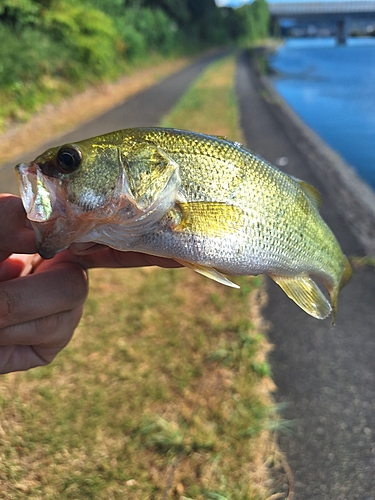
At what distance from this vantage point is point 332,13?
58.4 m

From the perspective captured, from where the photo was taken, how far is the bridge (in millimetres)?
56094

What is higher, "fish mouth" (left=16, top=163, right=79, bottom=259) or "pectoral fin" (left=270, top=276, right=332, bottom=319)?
"fish mouth" (left=16, top=163, right=79, bottom=259)

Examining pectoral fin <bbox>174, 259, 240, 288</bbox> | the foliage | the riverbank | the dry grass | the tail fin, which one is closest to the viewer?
pectoral fin <bbox>174, 259, 240, 288</bbox>

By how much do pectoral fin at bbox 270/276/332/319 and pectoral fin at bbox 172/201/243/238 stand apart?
1.69ft

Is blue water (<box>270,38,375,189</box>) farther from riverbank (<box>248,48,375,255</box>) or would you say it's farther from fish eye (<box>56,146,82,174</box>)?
fish eye (<box>56,146,82,174</box>)

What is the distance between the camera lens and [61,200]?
164 cm

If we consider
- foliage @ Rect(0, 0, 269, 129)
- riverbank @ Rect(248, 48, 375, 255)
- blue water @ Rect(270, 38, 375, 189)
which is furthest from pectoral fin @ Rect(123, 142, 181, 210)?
foliage @ Rect(0, 0, 269, 129)

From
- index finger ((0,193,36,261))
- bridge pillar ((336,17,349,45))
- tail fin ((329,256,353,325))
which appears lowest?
bridge pillar ((336,17,349,45))

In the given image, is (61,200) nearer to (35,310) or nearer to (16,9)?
(35,310)

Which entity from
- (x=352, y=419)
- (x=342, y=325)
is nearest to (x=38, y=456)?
(x=352, y=419)

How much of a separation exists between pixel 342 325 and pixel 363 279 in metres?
1.04

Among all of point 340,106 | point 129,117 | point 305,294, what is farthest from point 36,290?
point 340,106

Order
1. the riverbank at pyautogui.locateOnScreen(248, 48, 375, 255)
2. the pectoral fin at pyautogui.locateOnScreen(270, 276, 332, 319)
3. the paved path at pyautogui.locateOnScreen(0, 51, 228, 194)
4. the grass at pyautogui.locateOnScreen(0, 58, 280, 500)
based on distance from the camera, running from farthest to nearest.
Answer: the paved path at pyautogui.locateOnScreen(0, 51, 228, 194)
the riverbank at pyautogui.locateOnScreen(248, 48, 375, 255)
the grass at pyautogui.locateOnScreen(0, 58, 280, 500)
the pectoral fin at pyautogui.locateOnScreen(270, 276, 332, 319)

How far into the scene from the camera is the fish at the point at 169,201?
1635mm
